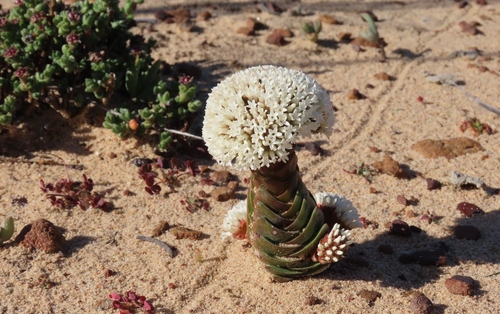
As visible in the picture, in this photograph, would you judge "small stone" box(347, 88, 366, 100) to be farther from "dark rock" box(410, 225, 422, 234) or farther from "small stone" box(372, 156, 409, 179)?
"dark rock" box(410, 225, 422, 234)

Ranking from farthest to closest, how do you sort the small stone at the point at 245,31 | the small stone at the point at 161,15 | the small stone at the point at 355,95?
1. the small stone at the point at 161,15
2. the small stone at the point at 245,31
3. the small stone at the point at 355,95

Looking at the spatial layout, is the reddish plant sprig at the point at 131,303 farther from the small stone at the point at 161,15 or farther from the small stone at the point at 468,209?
the small stone at the point at 161,15

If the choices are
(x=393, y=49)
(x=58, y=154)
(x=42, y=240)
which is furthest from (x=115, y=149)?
(x=393, y=49)

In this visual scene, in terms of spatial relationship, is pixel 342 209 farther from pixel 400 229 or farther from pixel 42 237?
pixel 42 237

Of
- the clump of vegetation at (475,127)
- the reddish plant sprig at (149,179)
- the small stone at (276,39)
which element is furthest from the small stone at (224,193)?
the small stone at (276,39)

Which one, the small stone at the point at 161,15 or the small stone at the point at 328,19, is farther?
the small stone at the point at 328,19

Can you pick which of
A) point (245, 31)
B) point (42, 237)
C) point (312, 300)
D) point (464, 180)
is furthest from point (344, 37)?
point (42, 237)

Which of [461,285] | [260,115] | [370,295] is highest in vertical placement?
[260,115]
